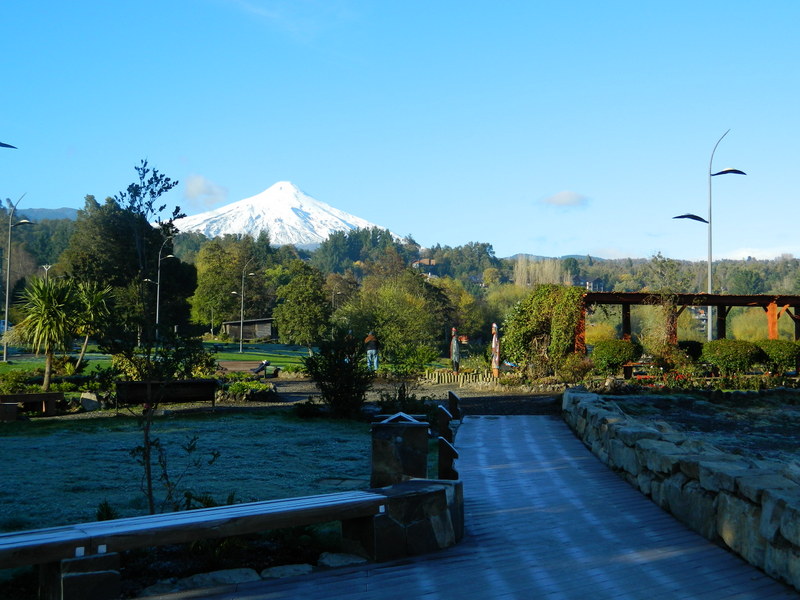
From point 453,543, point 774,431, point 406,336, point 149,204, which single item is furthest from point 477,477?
point 406,336

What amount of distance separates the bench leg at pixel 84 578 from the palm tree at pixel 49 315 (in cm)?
1594

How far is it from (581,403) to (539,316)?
12634mm

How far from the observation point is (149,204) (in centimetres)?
729

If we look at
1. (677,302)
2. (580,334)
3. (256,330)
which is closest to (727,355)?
(677,302)

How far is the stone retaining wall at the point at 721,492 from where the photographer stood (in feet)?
16.8

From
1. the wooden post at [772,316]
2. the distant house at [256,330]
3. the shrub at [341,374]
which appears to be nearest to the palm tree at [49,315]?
the shrub at [341,374]

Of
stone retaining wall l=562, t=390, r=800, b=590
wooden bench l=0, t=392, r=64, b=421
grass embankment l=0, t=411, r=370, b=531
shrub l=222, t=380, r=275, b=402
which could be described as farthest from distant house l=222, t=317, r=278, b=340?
stone retaining wall l=562, t=390, r=800, b=590

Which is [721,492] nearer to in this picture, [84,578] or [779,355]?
[84,578]

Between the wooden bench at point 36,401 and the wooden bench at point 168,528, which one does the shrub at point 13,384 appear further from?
the wooden bench at point 168,528

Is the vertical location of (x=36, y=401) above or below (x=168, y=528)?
below

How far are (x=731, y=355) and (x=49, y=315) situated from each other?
18765 mm

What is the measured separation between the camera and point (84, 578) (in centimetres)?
425

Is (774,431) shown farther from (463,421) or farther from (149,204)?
(149,204)

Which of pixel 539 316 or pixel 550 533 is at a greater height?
pixel 539 316
